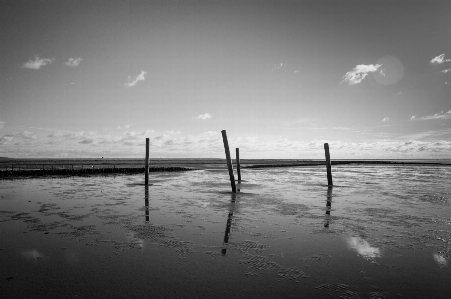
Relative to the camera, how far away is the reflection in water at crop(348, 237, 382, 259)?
579 cm

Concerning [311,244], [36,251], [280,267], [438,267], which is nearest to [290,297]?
[280,267]

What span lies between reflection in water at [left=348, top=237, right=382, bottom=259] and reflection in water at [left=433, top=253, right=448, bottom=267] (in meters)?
1.04

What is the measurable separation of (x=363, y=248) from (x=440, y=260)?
1.43 m

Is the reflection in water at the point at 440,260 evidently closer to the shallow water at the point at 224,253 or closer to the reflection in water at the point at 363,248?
the shallow water at the point at 224,253

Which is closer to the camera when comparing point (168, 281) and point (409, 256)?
point (168, 281)

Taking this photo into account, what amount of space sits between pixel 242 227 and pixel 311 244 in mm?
2336

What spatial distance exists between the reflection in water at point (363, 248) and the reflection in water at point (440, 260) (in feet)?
3.41

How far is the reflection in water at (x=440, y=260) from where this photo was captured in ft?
17.2

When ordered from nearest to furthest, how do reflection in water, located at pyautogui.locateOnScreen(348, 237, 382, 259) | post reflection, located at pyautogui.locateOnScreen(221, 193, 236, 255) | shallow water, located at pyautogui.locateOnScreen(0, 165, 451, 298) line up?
1. shallow water, located at pyautogui.locateOnScreen(0, 165, 451, 298)
2. reflection in water, located at pyautogui.locateOnScreen(348, 237, 382, 259)
3. post reflection, located at pyautogui.locateOnScreen(221, 193, 236, 255)

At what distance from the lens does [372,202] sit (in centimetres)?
1313

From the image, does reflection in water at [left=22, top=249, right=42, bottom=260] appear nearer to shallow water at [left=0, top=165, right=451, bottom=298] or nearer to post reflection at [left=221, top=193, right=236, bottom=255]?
shallow water at [left=0, top=165, right=451, bottom=298]

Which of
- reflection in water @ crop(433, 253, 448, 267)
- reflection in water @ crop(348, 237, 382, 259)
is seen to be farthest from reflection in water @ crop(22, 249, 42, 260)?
reflection in water @ crop(433, 253, 448, 267)

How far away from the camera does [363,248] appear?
6.25m

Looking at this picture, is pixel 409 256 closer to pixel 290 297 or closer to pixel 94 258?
pixel 290 297
